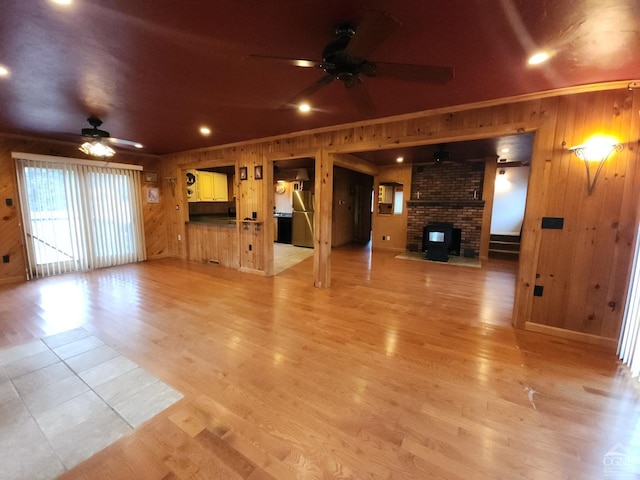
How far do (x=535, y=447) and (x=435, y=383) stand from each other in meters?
0.63

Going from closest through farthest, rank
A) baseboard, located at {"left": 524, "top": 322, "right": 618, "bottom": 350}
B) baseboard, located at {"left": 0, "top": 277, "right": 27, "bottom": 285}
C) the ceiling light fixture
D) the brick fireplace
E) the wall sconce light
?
the wall sconce light < baseboard, located at {"left": 524, "top": 322, "right": 618, "bottom": 350} < the ceiling light fixture < baseboard, located at {"left": 0, "top": 277, "right": 27, "bottom": 285} < the brick fireplace

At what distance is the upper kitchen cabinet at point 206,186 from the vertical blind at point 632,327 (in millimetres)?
7617

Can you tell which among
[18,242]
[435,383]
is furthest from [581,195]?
[18,242]

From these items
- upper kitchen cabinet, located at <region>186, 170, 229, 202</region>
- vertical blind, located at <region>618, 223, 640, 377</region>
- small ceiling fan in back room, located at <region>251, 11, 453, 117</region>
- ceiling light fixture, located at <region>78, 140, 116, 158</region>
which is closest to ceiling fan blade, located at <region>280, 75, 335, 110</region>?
small ceiling fan in back room, located at <region>251, 11, 453, 117</region>

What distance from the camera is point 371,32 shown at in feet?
4.38

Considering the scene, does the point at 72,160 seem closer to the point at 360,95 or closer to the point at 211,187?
the point at 211,187

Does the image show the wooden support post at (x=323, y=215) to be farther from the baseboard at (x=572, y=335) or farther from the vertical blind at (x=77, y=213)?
the vertical blind at (x=77, y=213)

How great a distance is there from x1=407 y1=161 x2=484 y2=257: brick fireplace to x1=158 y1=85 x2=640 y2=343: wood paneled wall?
3997 mm

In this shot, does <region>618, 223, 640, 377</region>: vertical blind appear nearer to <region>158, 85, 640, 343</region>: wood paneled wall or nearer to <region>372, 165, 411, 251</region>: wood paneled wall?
<region>158, 85, 640, 343</region>: wood paneled wall

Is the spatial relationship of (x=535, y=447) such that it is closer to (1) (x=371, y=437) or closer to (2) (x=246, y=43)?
(1) (x=371, y=437)

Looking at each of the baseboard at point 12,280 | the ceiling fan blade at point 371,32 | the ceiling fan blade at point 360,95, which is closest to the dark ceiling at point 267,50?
the ceiling fan blade at point 371,32

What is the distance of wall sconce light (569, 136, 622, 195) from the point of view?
2.37 metres

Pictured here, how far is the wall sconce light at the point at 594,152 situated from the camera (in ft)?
7.78

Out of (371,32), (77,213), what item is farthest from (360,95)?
(77,213)
